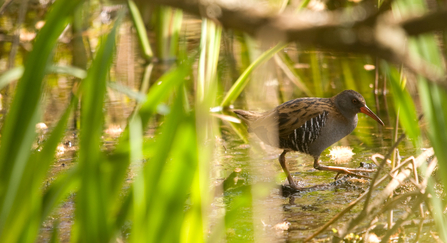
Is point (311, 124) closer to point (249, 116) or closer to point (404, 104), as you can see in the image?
point (249, 116)

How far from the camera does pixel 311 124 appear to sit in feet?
11.8

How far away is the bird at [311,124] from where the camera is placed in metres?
3.56

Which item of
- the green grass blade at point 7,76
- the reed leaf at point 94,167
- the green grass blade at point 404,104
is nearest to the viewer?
the reed leaf at point 94,167

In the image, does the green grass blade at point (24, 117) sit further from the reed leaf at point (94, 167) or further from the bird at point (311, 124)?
the bird at point (311, 124)

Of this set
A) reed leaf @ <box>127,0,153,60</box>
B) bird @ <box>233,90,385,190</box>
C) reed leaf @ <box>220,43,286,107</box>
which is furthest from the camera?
reed leaf @ <box>127,0,153,60</box>

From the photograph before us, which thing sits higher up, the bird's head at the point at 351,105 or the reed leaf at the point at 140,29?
the reed leaf at the point at 140,29

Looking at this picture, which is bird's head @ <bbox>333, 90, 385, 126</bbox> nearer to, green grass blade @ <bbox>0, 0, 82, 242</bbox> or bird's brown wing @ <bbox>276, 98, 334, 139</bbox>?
bird's brown wing @ <bbox>276, 98, 334, 139</bbox>

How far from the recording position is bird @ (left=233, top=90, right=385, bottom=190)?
3.56 meters

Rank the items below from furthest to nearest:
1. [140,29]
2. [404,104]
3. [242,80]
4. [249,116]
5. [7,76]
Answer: [140,29]
[242,80]
[249,116]
[7,76]
[404,104]

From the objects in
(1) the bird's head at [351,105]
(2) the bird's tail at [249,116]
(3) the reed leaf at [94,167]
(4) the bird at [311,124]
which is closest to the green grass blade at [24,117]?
(3) the reed leaf at [94,167]

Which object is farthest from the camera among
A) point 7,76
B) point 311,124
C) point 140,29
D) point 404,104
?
point 140,29

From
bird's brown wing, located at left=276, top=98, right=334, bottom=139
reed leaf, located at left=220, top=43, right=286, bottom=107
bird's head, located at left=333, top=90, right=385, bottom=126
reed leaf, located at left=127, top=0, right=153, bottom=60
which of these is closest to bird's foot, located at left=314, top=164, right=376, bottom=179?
bird's brown wing, located at left=276, top=98, right=334, bottom=139

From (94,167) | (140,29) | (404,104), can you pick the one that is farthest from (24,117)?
(140,29)

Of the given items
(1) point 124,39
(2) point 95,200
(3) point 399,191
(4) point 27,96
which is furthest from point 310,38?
(1) point 124,39
